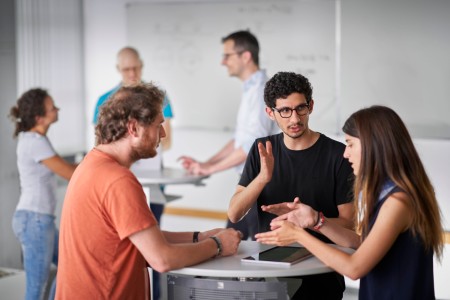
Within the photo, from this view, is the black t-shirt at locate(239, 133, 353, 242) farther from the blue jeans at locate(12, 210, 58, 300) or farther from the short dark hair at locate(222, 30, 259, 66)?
the short dark hair at locate(222, 30, 259, 66)

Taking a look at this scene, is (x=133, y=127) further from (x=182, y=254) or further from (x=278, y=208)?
(x=278, y=208)

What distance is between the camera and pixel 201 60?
22.4 ft

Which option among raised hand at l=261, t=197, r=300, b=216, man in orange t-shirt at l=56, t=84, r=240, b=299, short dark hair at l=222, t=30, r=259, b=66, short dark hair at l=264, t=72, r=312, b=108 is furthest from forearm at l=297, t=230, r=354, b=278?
short dark hair at l=222, t=30, r=259, b=66

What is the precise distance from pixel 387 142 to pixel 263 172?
70 centimetres

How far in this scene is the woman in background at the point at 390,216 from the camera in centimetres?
252

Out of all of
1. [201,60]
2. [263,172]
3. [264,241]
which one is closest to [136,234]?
[264,241]

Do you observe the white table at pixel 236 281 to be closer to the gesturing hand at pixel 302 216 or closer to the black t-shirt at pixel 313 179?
the gesturing hand at pixel 302 216

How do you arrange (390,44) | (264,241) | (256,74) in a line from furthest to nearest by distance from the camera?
(390,44) → (256,74) → (264,241)

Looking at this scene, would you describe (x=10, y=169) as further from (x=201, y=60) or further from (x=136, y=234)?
(x=136, y=234)

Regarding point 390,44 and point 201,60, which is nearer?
point 390,44

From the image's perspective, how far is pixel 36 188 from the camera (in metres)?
4.50

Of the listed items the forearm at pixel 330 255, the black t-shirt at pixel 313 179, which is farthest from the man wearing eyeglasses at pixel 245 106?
the forearm at pixel 330 255

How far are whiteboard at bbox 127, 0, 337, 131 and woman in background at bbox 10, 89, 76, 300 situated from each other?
7.51 ft

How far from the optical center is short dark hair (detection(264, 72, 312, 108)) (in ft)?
10.5
